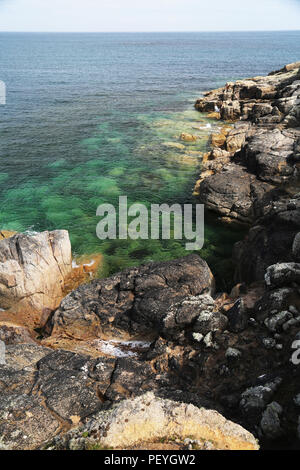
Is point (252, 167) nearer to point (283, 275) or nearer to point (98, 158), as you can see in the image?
point (283, 275)

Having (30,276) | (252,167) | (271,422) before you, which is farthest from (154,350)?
(252,167)

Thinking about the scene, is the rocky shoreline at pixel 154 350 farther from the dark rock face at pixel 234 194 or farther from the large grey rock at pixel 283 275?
the dark rock face at pixel 234 194

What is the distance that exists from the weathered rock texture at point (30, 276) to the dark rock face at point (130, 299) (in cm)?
267

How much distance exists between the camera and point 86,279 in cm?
2494

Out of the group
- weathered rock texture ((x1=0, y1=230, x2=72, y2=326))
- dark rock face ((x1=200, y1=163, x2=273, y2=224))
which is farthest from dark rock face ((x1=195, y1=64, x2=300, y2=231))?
weathered rock texture ((x1=0, y1=230, x2=72, y2=326))

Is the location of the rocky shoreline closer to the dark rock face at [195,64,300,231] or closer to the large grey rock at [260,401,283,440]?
the large grey rock at [260,401,283,440]

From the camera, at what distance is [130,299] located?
1969 centimetres

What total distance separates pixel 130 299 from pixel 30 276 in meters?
6.72

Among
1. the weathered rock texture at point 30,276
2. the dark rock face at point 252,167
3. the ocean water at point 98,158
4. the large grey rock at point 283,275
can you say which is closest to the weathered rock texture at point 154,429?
the large grey rock at point 283,275

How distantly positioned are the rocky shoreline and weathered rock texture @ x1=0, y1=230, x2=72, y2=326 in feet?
0.21

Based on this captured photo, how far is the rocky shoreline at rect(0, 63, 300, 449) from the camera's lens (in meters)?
9.69

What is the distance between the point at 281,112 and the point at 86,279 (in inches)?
1492

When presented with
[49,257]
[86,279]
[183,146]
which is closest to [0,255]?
[49,257]

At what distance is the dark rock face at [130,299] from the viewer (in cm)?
1855
